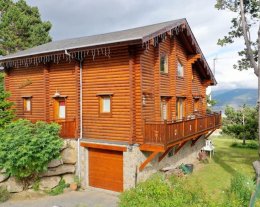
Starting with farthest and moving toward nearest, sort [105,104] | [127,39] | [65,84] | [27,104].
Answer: [27,104], [65,84], [105,104], [127,39]

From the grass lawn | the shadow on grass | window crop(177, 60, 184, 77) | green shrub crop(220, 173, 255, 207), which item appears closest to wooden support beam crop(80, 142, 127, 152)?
the grass lawn

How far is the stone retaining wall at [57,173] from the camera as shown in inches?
568

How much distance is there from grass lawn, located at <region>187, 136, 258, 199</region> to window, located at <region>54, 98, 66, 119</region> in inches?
341

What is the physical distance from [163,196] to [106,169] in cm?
791

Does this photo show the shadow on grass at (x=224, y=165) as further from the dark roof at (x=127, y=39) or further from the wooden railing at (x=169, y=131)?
the dark roof at (x=127, y=39)

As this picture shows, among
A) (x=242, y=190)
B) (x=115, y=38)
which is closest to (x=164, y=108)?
(x=115, y=38)

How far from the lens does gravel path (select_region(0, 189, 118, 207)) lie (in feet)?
43.2

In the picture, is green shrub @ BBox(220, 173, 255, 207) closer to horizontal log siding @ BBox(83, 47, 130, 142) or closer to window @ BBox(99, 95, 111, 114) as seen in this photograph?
horizontal log siding @ BBox(83, 47, 130, 142)

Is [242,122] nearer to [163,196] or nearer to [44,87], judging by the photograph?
[44,87]

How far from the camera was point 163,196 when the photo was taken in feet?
26.3

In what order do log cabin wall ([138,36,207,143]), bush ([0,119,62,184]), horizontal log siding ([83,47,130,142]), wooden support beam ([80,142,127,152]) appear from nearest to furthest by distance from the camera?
bush ([0,119,62,184])
wooden support beam ([80,142,127,152])
horizontal log siding ([83,47,130,142])
log cabin wall ([138,36,207,143])

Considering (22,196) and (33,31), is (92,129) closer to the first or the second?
(22,196)

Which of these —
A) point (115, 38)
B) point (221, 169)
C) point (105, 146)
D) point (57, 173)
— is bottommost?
point (221, 169)

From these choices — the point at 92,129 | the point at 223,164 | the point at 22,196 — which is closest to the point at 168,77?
the point at 92,129
